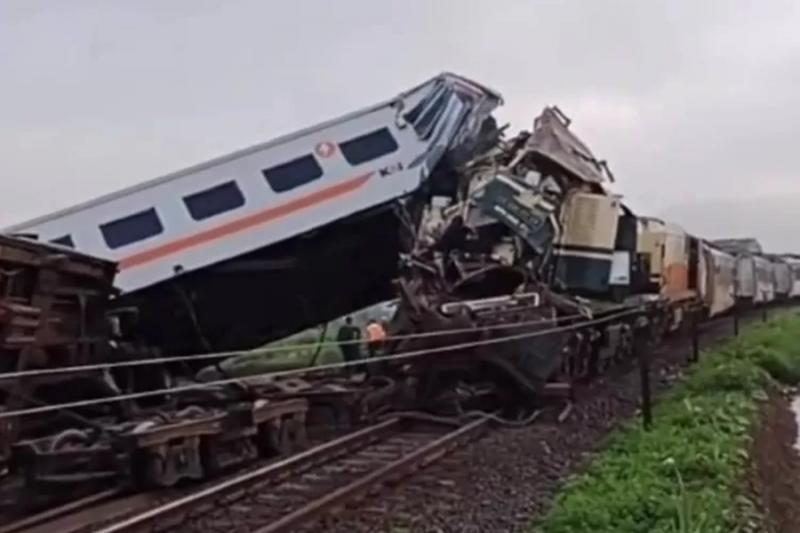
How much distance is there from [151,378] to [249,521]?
4.71m

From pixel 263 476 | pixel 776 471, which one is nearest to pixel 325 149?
pixel 263 476

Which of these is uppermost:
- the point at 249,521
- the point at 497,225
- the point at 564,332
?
the point at 497,225

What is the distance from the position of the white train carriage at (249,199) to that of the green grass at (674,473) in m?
4.00

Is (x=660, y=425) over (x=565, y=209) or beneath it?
beneath

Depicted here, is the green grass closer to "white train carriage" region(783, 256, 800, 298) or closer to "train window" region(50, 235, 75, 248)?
"train window" region(50, 235, 75, 248)

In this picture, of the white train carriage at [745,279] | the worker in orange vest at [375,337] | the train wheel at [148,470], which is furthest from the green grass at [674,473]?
the white train carriage at [745,279]

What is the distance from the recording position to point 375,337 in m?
14.2

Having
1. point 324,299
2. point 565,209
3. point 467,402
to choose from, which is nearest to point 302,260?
point 324,299

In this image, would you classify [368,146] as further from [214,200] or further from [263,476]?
[263,476]

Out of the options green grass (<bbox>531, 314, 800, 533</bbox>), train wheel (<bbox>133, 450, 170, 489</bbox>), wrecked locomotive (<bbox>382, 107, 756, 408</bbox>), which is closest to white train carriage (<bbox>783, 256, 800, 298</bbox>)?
wrecked locomotive (<bbox>382, 107, 756, 408</bbox>)

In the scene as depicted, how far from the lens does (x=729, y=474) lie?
8.98 metres

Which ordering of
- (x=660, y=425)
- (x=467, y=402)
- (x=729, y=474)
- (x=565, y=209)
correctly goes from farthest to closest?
(x=565, y=209), (x=467, y=402), (x=660, y=425), (x=729, y=474)

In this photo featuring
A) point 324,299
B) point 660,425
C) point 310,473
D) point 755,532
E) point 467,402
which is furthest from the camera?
point 324,299

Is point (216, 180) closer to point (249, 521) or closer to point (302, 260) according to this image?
point (302, 260)
